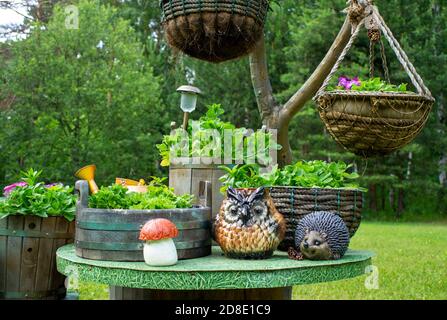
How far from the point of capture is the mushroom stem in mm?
1647

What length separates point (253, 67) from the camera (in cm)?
358

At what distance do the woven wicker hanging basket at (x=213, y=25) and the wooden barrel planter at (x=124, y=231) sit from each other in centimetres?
83

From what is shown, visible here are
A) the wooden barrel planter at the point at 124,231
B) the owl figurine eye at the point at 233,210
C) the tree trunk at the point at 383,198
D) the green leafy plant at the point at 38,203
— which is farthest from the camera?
the tree trunk at the point at 383,198

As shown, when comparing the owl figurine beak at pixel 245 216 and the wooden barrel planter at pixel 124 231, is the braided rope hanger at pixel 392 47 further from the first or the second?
the wooden barrel planter at pixel 124 231

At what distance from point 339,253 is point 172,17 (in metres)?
1.24

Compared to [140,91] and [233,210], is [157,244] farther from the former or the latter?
[140,91]

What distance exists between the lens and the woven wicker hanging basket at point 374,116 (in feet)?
7.00

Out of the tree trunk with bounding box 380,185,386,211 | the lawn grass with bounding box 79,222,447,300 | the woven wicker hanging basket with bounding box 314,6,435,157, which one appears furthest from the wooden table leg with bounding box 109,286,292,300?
the tree trunk with bounding box 380,185,386,211

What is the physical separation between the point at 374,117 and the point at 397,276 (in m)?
4.60

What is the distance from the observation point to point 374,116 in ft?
7.01

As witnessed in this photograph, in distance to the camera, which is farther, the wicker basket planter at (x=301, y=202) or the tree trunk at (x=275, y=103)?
the tree trunk at (x=275, y=103)

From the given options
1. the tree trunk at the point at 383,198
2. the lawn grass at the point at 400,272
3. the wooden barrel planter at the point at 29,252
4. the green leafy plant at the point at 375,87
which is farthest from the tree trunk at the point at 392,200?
the wooden barrel planter at the point at 29,252

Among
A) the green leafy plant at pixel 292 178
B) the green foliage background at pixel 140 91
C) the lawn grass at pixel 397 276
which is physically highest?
A: the green foliage background at pixel 140 91

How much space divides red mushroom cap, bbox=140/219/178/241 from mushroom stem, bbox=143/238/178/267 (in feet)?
0.07
